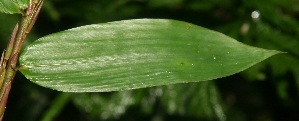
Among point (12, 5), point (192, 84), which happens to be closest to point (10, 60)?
point (12, 5)

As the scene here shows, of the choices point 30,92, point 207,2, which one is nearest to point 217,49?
point 207,2

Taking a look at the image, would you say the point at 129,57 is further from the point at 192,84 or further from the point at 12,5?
the point at 192,84

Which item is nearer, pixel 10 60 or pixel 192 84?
pixel 10 60

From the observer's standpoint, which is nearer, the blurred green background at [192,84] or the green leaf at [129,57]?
the green leaf at [129,57]

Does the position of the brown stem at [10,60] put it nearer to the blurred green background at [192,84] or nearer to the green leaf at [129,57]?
the green leaf at [129,57]

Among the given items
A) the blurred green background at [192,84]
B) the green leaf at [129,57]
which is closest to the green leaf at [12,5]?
the green leaf at [129,57]

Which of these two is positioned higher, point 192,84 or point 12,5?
point 12,5
